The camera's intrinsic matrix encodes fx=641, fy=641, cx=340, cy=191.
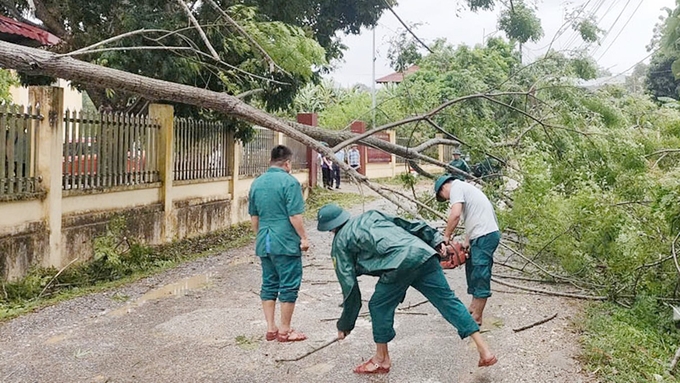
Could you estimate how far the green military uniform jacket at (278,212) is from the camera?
516cm

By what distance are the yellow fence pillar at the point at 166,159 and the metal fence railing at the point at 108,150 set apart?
94mm

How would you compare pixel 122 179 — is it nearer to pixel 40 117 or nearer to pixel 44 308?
pixel 40 117

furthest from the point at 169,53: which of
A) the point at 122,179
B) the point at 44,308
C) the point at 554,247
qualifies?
the point at 554,247

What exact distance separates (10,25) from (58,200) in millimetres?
3626

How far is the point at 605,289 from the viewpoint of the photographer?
6.74m

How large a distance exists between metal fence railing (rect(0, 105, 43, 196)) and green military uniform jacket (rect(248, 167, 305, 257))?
327 cm

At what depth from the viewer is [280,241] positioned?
5.14 meters

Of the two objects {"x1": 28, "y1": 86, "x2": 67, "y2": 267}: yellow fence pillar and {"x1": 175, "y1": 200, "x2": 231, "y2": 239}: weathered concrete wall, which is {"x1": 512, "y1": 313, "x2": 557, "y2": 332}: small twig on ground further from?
{"x1": 175, "y1": 200, "x2": 231, "y2": 239}: weathered concrete wall

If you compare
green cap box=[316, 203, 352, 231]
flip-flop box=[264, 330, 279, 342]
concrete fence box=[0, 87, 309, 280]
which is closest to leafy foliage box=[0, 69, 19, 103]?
concrete fence box=[0, 87, 309, 280]

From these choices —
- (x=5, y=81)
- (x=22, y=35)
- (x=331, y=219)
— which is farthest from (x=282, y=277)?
(x=5, y=81)

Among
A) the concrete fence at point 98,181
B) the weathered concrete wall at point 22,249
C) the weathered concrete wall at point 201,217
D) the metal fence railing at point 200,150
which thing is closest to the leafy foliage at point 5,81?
the metal fence railing at point 200,150

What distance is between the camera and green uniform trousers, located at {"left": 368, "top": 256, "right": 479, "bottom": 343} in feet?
14.6

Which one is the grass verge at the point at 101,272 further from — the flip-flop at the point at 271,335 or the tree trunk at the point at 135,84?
the flip-flop at the point at 271,335

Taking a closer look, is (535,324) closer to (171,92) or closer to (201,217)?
(171,92)
